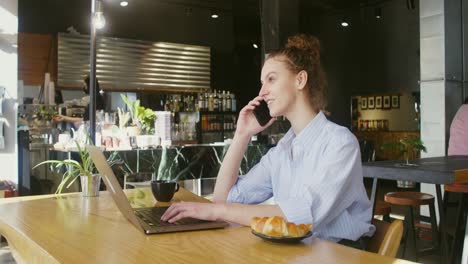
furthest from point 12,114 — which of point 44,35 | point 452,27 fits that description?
point 452,27

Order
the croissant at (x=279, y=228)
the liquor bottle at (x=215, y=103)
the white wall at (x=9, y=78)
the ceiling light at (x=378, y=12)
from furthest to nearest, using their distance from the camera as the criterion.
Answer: the ceiling light at (x=378, y=12)
the liquor bottle at (x=215, y=103)
the white wall at (x=9, y=78)
the croissant at (x=279, y=228)

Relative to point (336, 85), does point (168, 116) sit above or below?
below

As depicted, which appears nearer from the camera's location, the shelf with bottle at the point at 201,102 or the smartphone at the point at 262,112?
the smartphone at the point at 262,112

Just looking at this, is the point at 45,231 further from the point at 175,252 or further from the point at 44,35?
the point at 44,35

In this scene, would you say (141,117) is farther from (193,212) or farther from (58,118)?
(193,212)

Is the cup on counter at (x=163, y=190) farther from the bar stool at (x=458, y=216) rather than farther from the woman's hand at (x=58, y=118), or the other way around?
the woman's hand at (x=58, y=118)

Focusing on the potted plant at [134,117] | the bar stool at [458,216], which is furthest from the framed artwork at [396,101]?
the potted plant at [134,117]

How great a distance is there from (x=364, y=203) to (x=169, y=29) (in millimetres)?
7672

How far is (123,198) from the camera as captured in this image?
1.41 m

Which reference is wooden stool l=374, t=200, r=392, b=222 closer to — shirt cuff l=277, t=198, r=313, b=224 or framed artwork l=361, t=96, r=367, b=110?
shirt cuff l=277, t=198, r=313, b=224

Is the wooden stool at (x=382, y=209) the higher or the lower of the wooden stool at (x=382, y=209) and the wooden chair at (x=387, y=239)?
the lower

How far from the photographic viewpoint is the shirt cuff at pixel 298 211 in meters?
1.38

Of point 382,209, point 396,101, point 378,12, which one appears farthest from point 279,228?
point 396,101

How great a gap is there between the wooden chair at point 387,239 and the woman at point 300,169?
0.03 m
